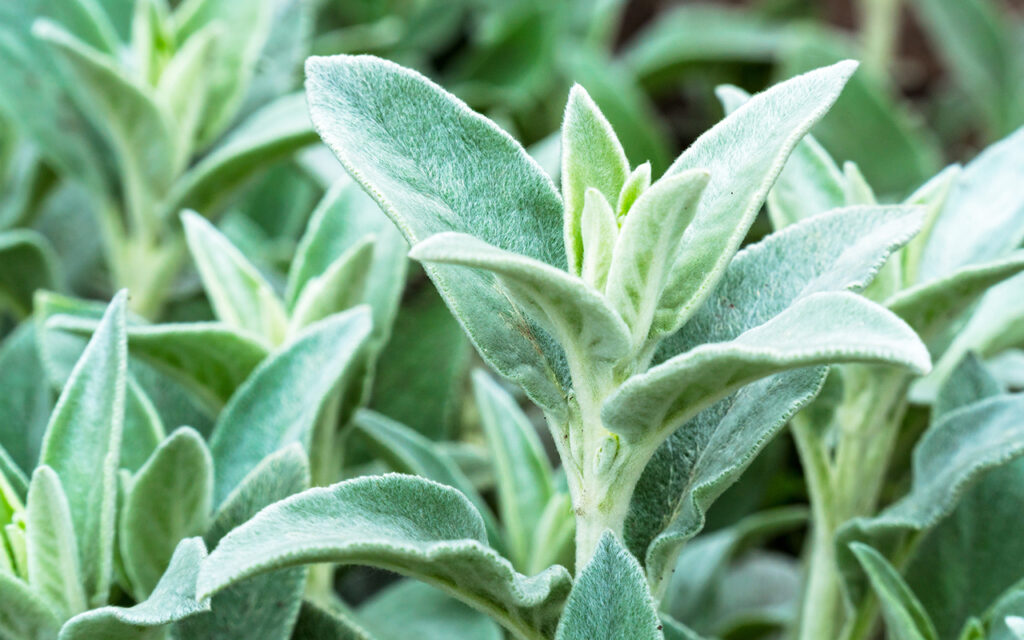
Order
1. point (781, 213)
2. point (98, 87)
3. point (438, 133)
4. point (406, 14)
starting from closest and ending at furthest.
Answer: point (438, 133)
point (781, 213)
point (98, 87)
point (406, 14)

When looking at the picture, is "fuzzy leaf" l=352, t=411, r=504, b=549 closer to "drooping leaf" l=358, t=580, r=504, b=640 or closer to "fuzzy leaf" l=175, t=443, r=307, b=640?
"drooping leaf" l=358, t=580, r=504, b=640

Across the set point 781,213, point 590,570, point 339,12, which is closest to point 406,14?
point 339,12

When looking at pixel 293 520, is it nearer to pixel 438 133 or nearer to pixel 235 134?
pixel 438 133

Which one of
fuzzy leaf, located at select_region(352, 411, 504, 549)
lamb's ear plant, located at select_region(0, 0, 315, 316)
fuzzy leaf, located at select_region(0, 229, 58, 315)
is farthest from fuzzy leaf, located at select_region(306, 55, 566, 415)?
fuzzy leaf, located at select_region(0, 229, 58, 315)

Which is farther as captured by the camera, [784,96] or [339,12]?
[339,12]

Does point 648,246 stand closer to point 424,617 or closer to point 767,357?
point 767,357

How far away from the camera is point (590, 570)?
633mm

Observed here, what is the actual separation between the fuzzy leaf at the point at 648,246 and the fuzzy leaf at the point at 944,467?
0.28 meters

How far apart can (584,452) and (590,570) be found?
0.07 metres

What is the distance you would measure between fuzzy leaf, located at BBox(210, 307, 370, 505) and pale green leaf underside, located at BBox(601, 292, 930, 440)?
0.80ft

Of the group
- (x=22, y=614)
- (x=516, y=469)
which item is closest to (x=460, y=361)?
(x=516, y=469)

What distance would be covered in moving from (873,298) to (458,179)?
34cm

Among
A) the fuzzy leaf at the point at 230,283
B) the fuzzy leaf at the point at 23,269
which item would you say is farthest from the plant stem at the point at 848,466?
the fuzzy leaf at the point at 23,269

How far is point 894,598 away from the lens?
2.58 ft
